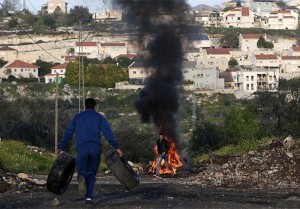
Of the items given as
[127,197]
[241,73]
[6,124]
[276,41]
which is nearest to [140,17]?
[127,197]

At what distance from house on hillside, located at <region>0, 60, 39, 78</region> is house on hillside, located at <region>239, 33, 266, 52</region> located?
40677 millimetres

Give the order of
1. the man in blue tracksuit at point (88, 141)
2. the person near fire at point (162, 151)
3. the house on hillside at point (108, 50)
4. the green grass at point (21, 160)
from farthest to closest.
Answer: the house on hillside at point (108, 50) → the green grass at point (21, 160) → the person near fire at point (162, 151) → the man in blue tracksuit at point (88, 141)

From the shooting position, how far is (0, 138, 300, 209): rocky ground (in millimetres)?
14406

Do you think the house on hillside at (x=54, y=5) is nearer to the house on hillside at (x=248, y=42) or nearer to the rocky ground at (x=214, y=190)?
the house on hillside at (x=248, y=42)

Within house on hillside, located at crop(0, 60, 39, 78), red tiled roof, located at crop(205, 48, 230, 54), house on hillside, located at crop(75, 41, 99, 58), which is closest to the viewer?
house on hillside, located at crop(0, 60, 39, 78)

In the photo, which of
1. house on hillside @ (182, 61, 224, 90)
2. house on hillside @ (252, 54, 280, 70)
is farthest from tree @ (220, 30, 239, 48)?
house on hillside @ (182, 61, 224, 90)

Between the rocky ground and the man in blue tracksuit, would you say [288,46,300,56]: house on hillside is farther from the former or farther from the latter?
the man in blue tracksuit

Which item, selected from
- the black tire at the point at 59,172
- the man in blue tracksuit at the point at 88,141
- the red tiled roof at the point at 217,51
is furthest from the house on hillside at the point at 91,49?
the man in blue tracksuit at the point at 88,141

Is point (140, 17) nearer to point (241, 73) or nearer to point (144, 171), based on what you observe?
point (144, 171)

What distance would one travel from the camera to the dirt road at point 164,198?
46.4 feet

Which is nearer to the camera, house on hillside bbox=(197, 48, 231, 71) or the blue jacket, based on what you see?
the blue jacket

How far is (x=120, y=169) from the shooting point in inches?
560

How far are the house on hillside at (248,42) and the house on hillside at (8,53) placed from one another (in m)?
37.8

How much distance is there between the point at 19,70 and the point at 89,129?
121472 mm
